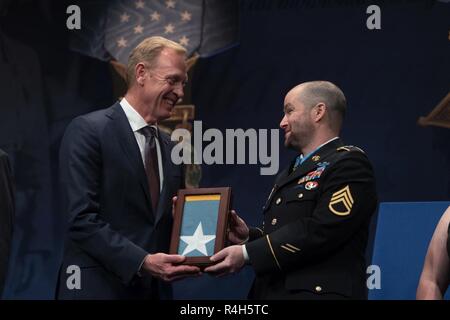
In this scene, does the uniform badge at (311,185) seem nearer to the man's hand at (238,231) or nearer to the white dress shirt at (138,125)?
the man's hand at (238,231)

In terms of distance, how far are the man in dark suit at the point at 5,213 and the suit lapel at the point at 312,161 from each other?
3.06ft

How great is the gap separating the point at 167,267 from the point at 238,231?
446 millimetres

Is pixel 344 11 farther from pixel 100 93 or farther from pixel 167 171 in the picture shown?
pixel 167 171

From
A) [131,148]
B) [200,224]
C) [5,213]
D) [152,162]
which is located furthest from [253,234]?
[5,213]

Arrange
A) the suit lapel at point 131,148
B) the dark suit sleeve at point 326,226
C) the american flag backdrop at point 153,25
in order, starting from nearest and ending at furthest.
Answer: the dark suit sleeve at point 326,226 → the suit lapel at point 131,148 → the american flag backdrop at point 153,25

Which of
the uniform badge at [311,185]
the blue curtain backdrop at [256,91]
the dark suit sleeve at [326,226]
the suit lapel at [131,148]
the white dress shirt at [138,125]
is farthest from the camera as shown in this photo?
the blue curtain backdrop at [256,91]

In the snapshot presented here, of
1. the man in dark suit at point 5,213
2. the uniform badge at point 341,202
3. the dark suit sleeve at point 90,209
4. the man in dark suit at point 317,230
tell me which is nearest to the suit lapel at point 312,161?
the man in dark suit at point 317,230

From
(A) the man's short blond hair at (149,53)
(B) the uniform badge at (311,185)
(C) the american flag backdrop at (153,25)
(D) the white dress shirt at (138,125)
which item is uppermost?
(C) the american flag backdrop at (153,25)

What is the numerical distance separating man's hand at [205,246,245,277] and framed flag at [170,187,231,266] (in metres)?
0.03

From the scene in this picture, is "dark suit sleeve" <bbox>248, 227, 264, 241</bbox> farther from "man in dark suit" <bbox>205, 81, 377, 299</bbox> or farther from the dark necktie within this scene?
the dark necktie

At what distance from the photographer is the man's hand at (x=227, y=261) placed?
2.83 metres

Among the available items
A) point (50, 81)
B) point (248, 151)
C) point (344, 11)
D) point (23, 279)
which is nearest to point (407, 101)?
point (344, 11)

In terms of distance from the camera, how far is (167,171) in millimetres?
3236

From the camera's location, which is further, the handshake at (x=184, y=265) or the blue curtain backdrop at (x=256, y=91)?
the blue curtain backdrop at (x=256, y=91)
